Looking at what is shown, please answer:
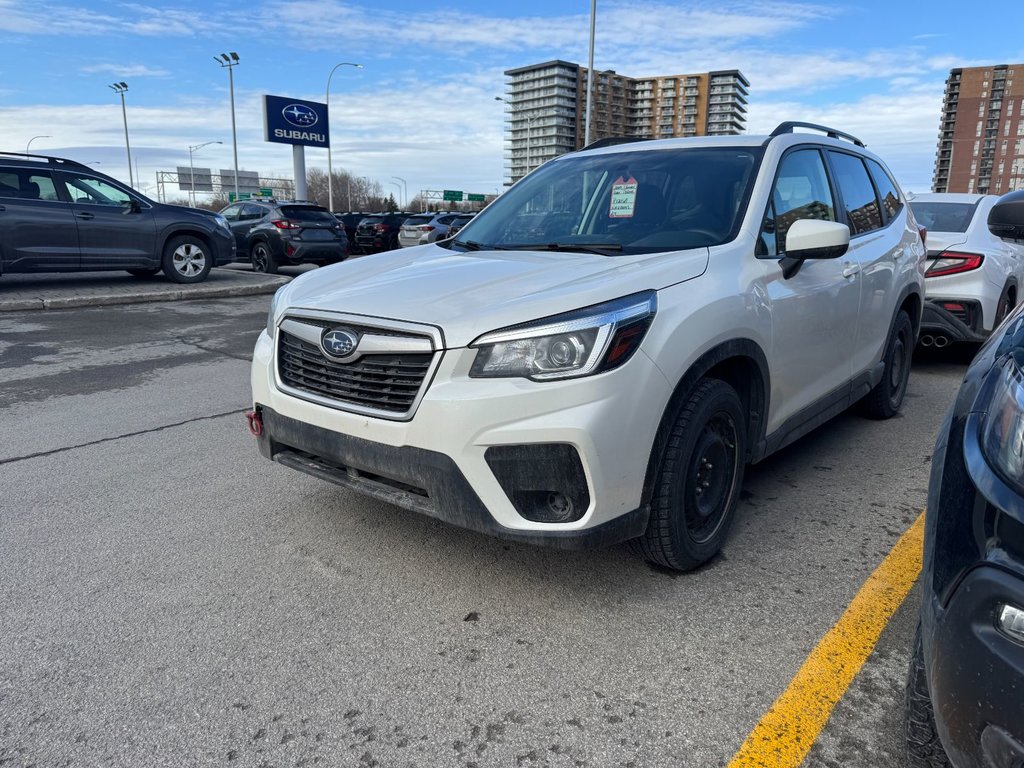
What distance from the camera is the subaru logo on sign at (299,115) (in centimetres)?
2797

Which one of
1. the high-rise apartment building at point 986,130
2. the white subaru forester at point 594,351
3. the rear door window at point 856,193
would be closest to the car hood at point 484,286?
the white subaru forester at point 594,351

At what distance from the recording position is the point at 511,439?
2.39 metres

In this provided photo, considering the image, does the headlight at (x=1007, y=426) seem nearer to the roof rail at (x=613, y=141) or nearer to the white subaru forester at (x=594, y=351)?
the white subaru forester at (x=594, y=351)

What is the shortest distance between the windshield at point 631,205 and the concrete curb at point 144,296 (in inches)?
226

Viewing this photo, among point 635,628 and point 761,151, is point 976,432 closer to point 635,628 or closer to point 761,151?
point 635,628

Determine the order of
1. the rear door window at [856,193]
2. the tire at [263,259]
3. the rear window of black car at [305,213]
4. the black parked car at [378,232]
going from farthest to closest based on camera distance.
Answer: the black parked car at [378,232] → the tire at [263,259] → the rear window of black car at [305,213] → the rear door window at [856,193]

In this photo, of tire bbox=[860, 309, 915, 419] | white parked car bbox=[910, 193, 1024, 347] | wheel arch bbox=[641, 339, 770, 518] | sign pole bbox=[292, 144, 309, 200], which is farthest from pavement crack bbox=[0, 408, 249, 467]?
sign pole bbox=[292, 144, 309, 200]

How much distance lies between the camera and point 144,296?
10.5 metres

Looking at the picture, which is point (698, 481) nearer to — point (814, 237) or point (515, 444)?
point (515, 444)

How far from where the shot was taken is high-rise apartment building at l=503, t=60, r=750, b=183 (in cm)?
5319

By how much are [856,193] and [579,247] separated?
2.16 m

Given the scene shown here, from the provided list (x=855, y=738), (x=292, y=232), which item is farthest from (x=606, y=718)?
(x=292, y=232)

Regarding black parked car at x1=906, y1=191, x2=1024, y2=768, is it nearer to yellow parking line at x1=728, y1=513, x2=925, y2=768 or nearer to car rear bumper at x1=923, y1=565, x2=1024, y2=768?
car rear bumper at x1=923, y1=565, x2=1024, y2=768

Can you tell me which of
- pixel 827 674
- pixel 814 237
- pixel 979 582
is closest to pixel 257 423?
pixel 827 674
